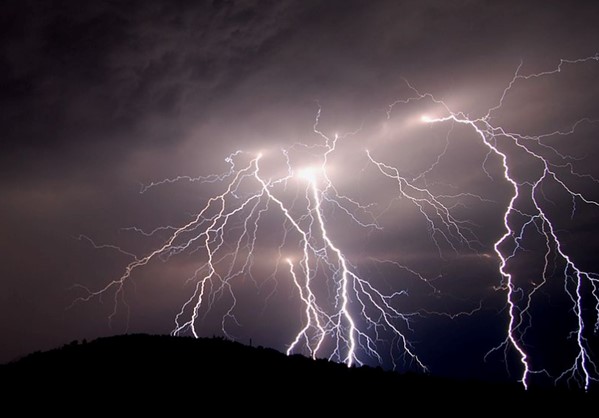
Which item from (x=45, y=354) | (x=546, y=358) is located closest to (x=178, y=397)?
(x=45, y=354)

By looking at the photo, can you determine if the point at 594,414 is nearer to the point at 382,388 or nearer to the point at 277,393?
the point at 382,388

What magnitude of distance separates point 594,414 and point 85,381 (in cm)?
880

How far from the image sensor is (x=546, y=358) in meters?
82.9

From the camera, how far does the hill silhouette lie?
7.05 meters

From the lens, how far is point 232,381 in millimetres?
7434

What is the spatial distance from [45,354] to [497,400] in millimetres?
9261

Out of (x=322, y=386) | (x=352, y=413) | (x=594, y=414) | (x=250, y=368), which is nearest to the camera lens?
(x=352, y=413)

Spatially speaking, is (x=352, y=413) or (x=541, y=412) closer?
(x=352, y=413)

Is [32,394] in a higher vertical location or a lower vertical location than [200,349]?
lower

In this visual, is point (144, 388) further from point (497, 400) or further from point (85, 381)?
point (497, 400)

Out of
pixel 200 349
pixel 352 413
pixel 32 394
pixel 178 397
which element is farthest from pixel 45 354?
pixel 352 413

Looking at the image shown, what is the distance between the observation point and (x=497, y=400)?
24.4 ft

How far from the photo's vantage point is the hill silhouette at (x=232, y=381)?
277 inches

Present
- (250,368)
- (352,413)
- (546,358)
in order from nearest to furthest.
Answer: (352,413)
(250,368)
(546,358)
